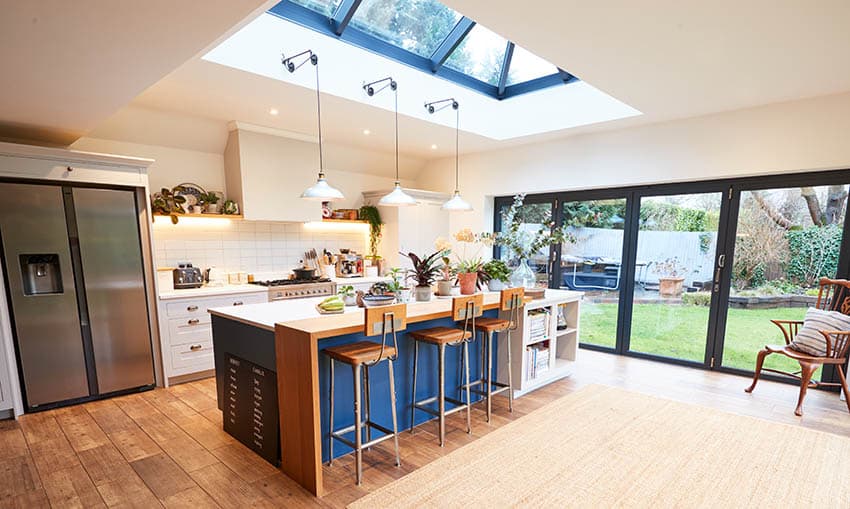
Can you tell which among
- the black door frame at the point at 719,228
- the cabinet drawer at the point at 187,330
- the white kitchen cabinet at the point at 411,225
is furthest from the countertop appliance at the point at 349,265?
the black door frame at the point at 719,228

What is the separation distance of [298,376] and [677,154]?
423 cm

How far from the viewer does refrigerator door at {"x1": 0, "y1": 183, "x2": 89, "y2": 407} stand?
2.99 meters

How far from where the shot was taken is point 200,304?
12.5 feet

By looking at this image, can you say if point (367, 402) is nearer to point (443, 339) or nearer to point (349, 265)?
point (443, 339)

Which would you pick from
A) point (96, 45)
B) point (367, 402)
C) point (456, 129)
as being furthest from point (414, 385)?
point (456, 129)

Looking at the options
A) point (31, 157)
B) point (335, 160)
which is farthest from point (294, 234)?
point (31, 157)

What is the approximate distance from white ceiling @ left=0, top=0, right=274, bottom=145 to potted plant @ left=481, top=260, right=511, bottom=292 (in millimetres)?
2536

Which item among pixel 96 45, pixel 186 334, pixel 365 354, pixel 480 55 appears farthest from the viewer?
pixel 480 55

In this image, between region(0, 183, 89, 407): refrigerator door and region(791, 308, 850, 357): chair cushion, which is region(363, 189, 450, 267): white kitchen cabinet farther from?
region(791, 308, 850, 357): chair cushion

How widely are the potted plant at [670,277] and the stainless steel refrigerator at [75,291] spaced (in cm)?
542

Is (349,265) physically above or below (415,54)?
below

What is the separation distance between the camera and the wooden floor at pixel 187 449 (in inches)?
84.7

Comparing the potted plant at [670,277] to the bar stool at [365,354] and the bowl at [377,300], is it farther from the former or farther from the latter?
the bar stool at [365,354]

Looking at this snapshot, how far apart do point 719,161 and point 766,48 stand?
63.0 inches
